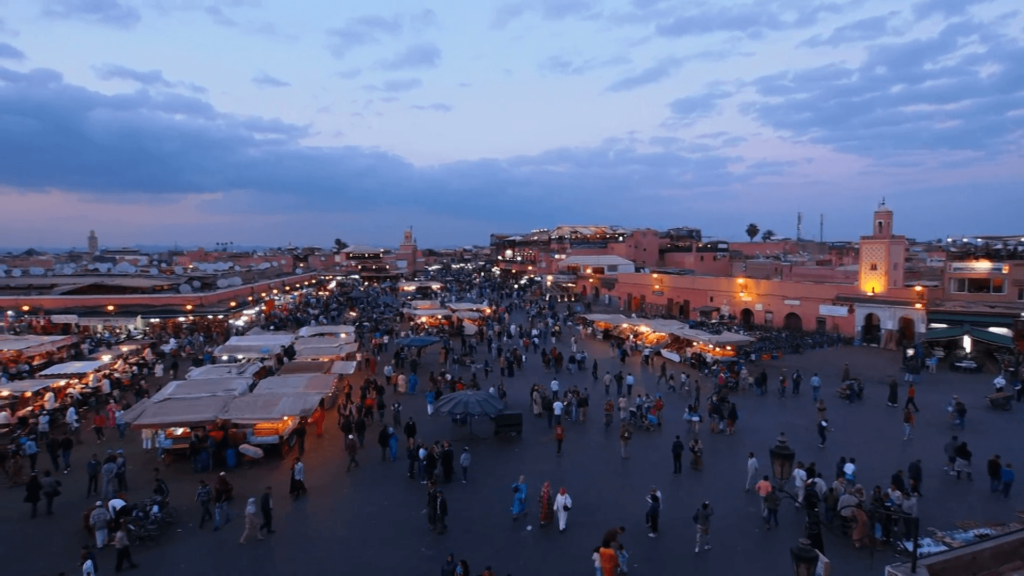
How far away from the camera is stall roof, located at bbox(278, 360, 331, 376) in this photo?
54.3 feet

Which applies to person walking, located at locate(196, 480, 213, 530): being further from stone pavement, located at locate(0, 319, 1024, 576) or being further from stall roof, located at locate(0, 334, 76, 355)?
stall roof, located at locate(0, 334, 76, 355)

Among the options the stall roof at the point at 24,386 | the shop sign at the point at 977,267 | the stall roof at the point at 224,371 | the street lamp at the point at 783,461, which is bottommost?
the stall roof at the point at 24,386

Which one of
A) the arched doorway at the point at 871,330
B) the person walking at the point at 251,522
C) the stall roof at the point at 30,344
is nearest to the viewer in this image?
the person walking at the point at 251,522

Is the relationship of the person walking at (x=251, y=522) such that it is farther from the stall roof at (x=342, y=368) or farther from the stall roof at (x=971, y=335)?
the stall roof at (x=971, y=335)

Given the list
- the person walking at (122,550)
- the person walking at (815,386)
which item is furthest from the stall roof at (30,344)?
the person walking at (815,386)

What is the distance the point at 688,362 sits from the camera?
70.2 feet

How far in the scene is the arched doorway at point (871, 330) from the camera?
85.4ft

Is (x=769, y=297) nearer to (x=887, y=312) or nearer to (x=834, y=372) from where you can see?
(x=887, y=312)

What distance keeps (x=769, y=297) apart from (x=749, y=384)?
1469 cm

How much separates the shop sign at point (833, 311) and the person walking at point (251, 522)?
87.8 ft

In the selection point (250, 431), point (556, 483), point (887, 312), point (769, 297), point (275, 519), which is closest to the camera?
point (275, 519)

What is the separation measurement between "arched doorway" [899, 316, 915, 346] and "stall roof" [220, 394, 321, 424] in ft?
79.2

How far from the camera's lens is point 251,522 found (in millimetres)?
8523

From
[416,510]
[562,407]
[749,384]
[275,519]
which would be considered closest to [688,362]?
[749,384]
